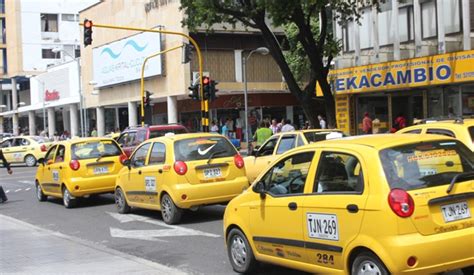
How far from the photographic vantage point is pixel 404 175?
538cm

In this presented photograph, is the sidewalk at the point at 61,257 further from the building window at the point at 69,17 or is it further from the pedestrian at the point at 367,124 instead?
the building window at the point at 69,17

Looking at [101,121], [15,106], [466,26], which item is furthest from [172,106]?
[15,106]

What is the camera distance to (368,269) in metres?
5.31

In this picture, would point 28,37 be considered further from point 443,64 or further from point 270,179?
point 270,179

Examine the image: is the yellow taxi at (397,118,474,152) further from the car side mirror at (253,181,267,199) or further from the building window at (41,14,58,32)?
the building window at (41,14,58,32)

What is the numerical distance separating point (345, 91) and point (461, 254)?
67.5ft

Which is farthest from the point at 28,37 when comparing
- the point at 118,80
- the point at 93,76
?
the point at 118,80

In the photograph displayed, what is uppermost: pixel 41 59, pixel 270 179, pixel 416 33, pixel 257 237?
pixel 41 59

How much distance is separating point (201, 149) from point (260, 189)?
4492 millimetres

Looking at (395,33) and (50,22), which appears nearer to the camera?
(395,33)

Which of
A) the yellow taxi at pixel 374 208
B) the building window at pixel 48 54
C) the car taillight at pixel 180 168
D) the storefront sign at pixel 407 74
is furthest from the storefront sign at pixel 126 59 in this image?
the yellow taxi at pixel 374 208

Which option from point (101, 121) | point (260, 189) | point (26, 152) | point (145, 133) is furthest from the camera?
point (101, 121)

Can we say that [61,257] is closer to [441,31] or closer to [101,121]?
[441,31]

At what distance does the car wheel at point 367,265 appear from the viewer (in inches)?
204
